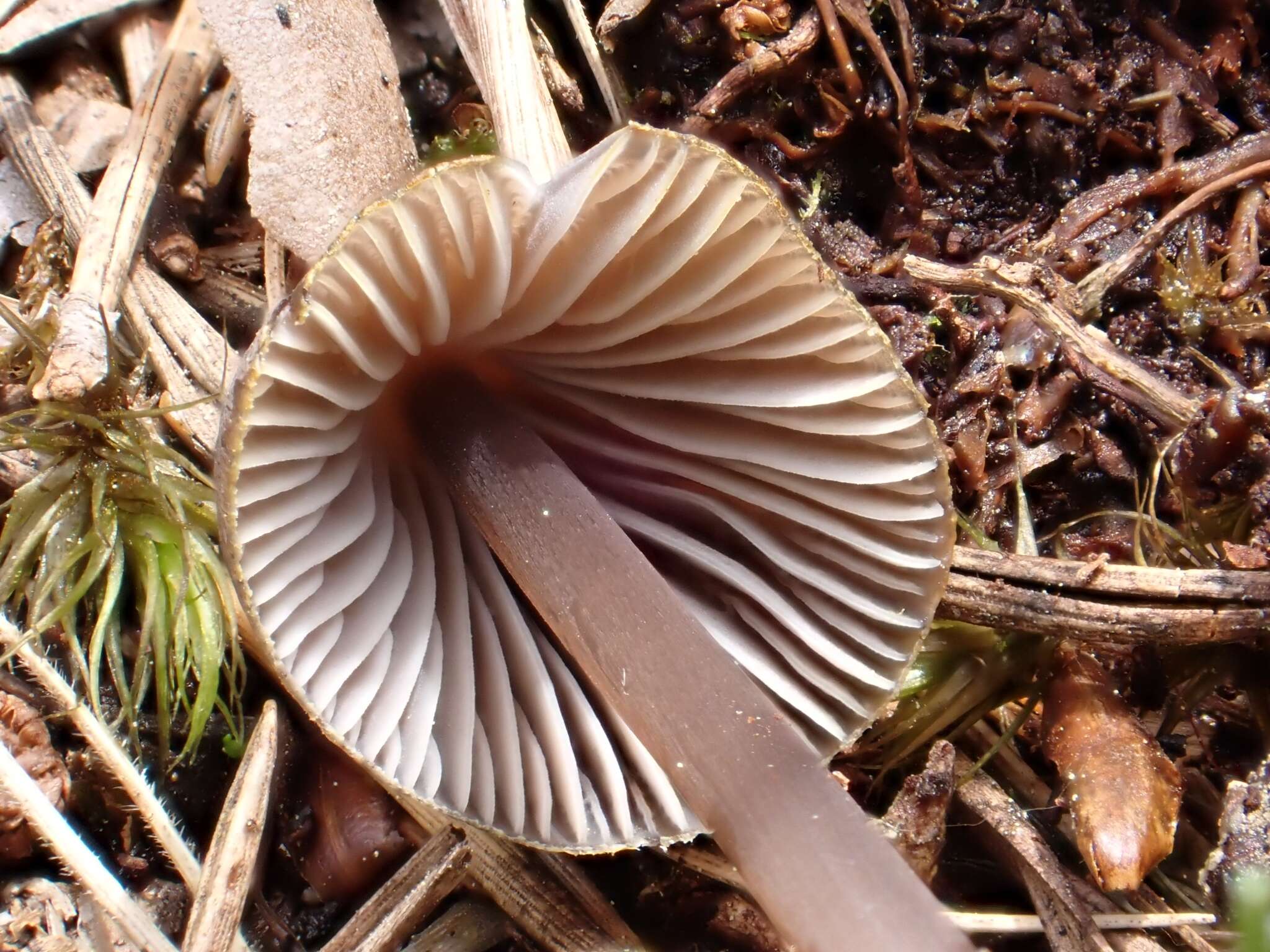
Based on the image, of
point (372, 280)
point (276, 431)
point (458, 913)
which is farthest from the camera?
point (458, 913)

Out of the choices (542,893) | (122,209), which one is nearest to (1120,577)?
(542,893)

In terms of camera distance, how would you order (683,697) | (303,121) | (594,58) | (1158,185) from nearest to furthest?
(683,697)
(303,121)
(1158,185)
(594,58)

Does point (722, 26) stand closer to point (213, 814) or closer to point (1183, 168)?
point (1183, 168)

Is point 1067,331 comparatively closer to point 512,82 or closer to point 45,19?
point 512,82

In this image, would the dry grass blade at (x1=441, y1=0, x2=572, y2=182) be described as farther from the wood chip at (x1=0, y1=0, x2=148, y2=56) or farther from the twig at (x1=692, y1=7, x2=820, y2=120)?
the wood chip at (x1=0, y1=0, x2=148, y2=56)

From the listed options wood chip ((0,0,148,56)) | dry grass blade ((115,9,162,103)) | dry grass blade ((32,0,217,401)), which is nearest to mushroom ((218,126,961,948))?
dry grass blade ((32,0,217,401))

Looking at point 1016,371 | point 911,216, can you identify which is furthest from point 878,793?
point 911,216
